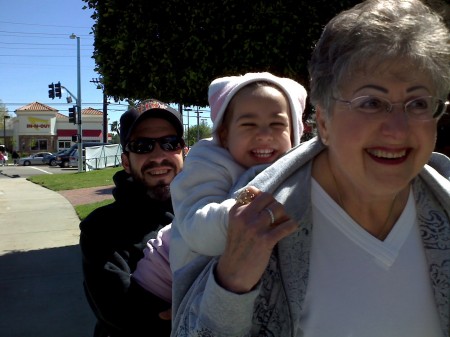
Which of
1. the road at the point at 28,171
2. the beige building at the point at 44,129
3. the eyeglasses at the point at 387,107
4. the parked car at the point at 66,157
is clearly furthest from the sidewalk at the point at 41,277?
the beige building at the point at 44,129

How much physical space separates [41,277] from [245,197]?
6.25 m

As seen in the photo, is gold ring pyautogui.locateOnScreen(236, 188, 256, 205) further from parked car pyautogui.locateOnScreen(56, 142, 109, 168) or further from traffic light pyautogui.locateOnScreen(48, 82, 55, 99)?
parked car pyautogui.locateOnScreen(56, 142, 109, 168)

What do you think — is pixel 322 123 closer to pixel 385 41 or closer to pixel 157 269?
pixel 385 41

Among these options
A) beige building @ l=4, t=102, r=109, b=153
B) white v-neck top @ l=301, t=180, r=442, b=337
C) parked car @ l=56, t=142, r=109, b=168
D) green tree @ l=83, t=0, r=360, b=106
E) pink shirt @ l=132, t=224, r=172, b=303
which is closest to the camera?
white v-neck top @ l=301, t=180, r=442, b=337

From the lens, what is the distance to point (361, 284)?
4.53 ft

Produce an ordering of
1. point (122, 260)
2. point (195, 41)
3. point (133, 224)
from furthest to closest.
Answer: point (195, 41) → point (133, 224) → point (122, 260)

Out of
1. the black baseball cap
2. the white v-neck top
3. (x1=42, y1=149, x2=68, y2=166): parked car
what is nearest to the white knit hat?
the white v-neck top

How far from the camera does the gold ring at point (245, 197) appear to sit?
4.20ft

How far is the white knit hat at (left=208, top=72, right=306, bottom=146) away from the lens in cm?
177

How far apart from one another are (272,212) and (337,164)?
0.28m

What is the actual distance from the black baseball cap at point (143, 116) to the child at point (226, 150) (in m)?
0.86

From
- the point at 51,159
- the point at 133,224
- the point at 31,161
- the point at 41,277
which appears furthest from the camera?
the point at 31,161

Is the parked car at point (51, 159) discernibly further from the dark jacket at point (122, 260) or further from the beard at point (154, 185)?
the dark jacket at point (122, 260)

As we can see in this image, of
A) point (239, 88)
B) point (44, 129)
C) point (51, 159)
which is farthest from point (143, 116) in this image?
point (44, 129)
